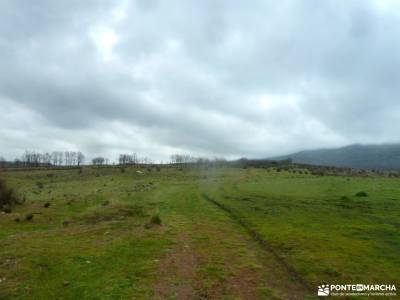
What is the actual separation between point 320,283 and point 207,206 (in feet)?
69.4

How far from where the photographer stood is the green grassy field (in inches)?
543

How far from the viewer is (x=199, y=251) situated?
60.6ft

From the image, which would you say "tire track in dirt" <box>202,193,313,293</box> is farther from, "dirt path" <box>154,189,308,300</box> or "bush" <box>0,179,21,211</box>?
"bush" <box>0,179,21,211</box>

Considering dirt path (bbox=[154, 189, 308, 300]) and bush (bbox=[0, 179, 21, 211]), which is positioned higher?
bush (bbox=[0, 179, 21, 211])

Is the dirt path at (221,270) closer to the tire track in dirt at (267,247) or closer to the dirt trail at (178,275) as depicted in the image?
the dirt trail at (178,275)

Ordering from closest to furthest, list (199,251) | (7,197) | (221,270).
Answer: (221,270) → (199,251) → (7,197)

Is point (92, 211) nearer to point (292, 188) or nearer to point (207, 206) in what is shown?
point (207, 206)

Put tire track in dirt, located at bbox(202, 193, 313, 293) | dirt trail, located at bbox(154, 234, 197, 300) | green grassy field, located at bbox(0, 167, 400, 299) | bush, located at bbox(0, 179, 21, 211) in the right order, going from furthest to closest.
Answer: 1. bush, located at bbox(0, 179, 21, 211)
2. tire track in dirt, located at bbox(202, 193, 313, 293)
3. green grassy field, located at bbox(0, 167, 400, 299)
4. dirt trail, located at bbox(154, 234, 197, 300)

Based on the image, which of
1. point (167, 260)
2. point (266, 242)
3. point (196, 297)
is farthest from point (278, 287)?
point (266, 242)

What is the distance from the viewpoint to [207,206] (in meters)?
34.7

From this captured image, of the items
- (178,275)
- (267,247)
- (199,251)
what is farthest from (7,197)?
(178,275)

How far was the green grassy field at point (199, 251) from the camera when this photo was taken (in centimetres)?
1380

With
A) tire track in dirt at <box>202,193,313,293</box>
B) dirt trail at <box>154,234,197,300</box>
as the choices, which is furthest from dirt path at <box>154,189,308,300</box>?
tire track in dirt at <box>202,193,313,293</box>

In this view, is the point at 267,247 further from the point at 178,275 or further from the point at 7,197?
the point at 7,197
